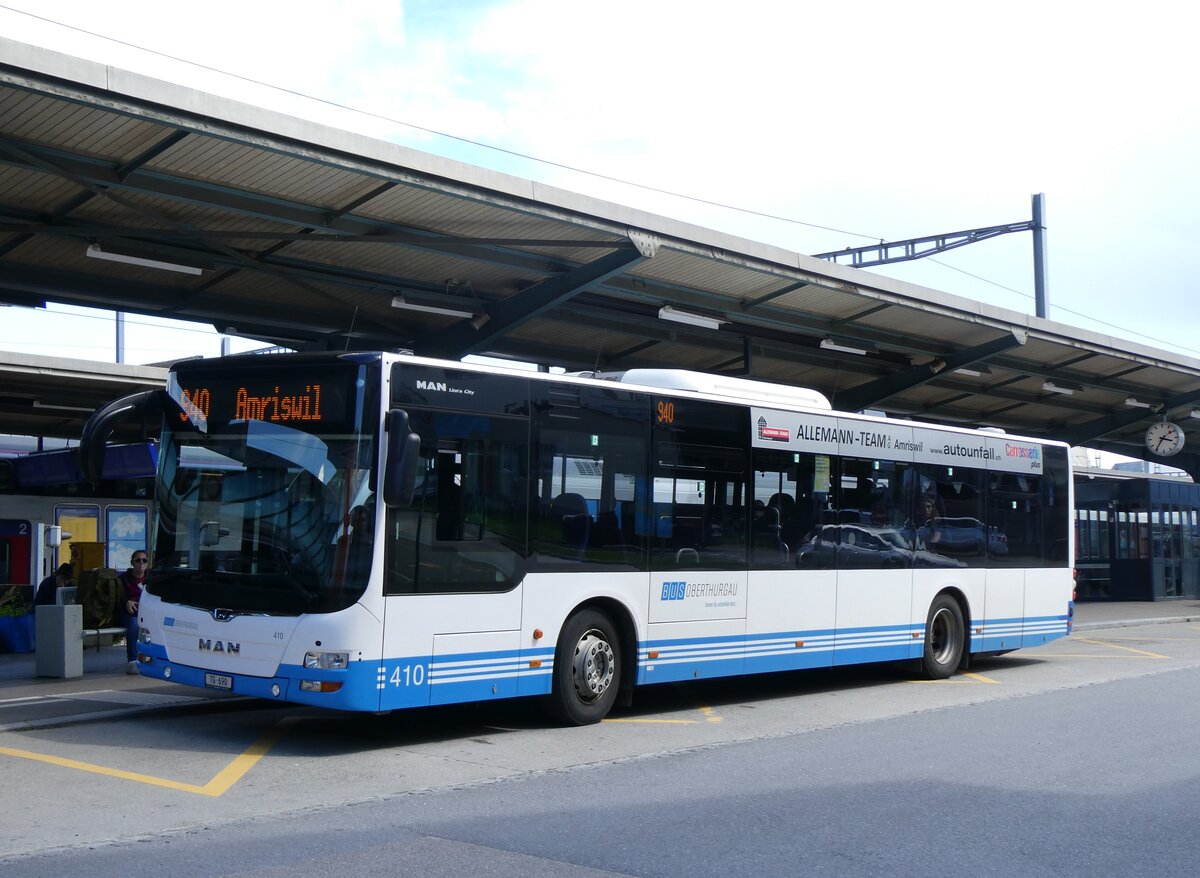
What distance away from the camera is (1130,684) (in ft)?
47.0

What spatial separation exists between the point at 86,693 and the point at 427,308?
6.61 metres

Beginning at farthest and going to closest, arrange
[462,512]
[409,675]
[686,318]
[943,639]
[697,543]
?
[686,318] → [943,639] → [697,543] → [462,512] → [409,675]

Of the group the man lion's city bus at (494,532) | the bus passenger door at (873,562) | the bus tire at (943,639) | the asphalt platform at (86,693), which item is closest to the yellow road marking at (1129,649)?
the bus tire at (943,639)

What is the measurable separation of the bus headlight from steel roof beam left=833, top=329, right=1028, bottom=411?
15.7 m

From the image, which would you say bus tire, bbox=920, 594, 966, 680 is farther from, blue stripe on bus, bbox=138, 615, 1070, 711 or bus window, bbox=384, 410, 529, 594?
bus window, bbox=384, 410, 529, 594

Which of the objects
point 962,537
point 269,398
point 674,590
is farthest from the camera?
point 962,537

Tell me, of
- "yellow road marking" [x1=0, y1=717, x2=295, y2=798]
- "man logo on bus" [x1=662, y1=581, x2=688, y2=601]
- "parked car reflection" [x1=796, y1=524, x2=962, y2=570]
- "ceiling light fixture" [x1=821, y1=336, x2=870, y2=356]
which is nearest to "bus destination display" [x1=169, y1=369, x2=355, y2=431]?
"yellow road marking" [x1=0, y1=717, x2=295, y2=798]

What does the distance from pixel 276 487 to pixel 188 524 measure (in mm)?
1021

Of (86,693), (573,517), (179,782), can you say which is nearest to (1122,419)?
(573,517)

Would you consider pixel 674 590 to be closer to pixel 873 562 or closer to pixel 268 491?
pixel 873 562

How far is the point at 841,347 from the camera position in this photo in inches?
829

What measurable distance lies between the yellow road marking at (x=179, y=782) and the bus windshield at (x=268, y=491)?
42.2 inches

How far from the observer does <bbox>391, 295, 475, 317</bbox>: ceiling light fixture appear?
53.0ft

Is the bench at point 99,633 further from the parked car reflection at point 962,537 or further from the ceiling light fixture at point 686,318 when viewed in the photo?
the parked car reflection at point 962,537
